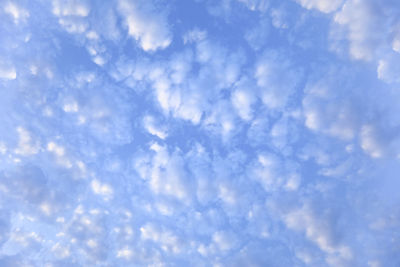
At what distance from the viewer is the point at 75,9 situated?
14.4m

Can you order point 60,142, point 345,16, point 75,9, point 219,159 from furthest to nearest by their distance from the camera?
point 60,142 < point 219,159 < point 75,9 < point 345,16

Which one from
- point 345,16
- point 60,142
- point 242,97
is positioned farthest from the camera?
point 60,142

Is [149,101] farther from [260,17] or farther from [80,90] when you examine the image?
[260,17]

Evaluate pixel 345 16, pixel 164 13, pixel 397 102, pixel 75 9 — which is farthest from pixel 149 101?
pixel 397 102

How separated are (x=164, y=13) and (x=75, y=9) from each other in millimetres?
4523

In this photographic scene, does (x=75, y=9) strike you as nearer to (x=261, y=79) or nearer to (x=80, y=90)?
(x=80, y=90)

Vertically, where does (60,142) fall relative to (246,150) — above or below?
above

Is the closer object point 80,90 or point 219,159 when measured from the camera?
point 80,90

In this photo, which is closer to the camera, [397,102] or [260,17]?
[260,17]

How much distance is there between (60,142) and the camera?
756 inches

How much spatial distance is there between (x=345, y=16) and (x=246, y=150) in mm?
8618

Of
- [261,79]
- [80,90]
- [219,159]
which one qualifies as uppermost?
[80,90]

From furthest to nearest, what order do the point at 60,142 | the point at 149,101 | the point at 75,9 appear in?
the point at 60,142 → the point at 149,101 → the point at 75,9

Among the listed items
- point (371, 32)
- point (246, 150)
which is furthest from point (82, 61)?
point (371, 32)
